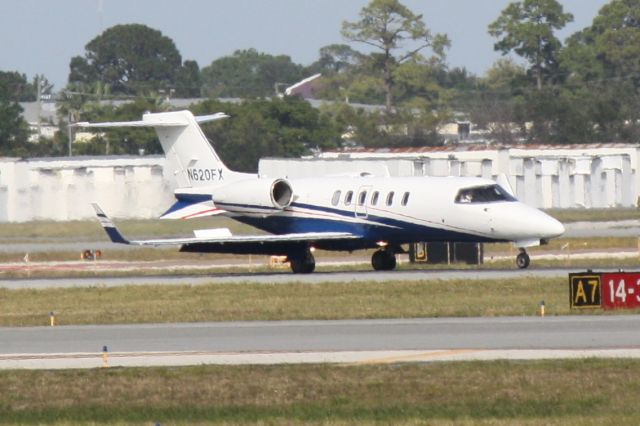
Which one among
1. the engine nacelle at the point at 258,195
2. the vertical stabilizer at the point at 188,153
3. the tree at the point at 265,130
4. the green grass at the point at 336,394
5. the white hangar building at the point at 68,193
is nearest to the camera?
the green grass at the point at 336,394

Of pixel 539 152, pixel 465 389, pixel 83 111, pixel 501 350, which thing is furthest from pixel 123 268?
pixel 83 111

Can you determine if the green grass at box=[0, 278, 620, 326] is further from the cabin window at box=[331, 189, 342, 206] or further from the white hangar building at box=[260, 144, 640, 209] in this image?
the white hangar building at box=[260, 144, 640, 209]

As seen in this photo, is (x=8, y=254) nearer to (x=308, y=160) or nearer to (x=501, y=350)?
(x=308, y=160)

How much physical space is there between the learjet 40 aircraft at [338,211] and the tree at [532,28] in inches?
3622

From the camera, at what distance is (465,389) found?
18.8 m

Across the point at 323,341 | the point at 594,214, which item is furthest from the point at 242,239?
the point at 594,214

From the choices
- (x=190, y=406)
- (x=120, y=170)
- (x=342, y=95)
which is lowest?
(x=190, y=406)

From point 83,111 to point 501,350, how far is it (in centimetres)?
9691

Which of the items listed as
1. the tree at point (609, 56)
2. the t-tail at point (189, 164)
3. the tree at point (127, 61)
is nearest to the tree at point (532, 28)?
Answer: the tree at point (609, 56)

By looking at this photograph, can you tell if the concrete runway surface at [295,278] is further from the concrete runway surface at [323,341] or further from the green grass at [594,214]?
the green grass at [594,214]

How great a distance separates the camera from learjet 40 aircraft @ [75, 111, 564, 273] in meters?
38.9

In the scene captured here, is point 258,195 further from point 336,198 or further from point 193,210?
point 193,210

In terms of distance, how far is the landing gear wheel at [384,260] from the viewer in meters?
41.5

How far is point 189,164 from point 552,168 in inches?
1685
